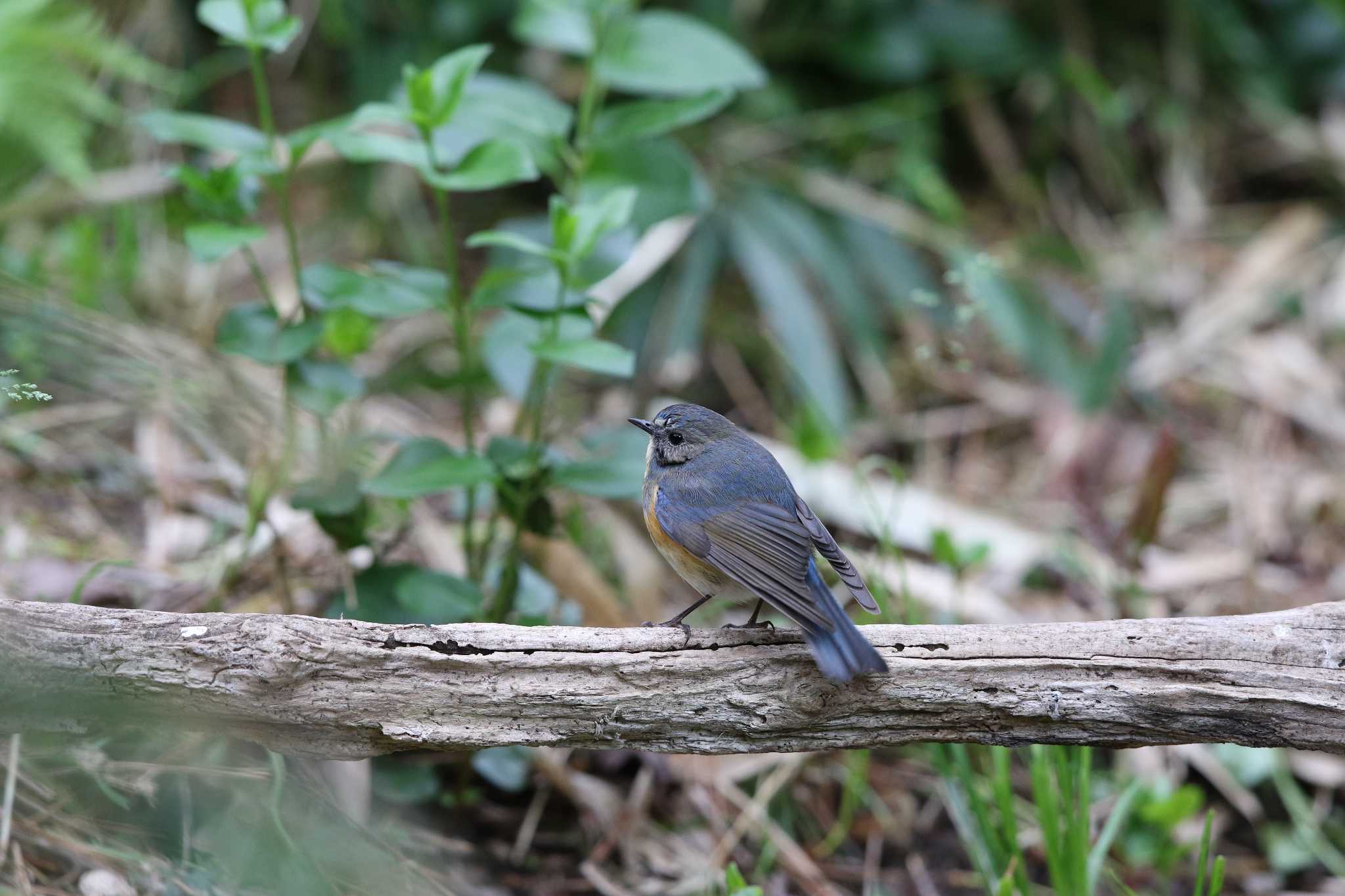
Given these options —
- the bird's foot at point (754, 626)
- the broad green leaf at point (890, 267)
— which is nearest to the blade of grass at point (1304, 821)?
the bird's foot at point (754, 626)

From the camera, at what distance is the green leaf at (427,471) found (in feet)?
8.96

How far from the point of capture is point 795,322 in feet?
17.1

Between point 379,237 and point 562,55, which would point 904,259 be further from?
point 379,237

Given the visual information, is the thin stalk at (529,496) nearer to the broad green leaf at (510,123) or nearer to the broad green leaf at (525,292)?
the broad green leaf at (525,292)

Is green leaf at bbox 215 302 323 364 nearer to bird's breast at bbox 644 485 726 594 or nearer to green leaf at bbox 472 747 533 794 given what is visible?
bird's breast at bbox 644 485 726 594

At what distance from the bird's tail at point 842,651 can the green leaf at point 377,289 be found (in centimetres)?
123

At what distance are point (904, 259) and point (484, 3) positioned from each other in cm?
222

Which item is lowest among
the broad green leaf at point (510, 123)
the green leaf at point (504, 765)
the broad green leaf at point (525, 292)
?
the green leaf at point (504, 765)

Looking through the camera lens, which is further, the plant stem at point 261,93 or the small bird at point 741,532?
the plant stem at point 261,93

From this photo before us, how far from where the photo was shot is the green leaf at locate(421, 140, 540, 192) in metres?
2.72

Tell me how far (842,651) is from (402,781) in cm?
146

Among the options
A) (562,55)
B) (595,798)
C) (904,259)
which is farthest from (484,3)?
(595,798)

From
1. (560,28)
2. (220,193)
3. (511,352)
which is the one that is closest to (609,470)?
(511,352)

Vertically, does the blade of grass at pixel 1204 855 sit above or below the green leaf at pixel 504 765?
above
